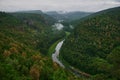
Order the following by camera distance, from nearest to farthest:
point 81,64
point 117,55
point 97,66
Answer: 1. point 117,55
2. point 97,66
3. point 81,64

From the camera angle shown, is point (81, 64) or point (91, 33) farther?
point (91, 33)

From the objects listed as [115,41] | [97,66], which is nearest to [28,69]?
[97,66]

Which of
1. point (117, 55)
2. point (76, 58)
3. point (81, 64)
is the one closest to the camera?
point (117, 55)

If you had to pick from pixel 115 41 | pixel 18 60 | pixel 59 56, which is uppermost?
pixel 18 60

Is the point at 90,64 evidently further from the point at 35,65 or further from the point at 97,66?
the point at 35,65

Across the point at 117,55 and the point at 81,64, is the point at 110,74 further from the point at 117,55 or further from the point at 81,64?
the point at 81,64

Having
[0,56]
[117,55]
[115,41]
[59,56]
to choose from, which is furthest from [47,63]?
[115,41]

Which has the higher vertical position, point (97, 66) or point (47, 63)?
point (47, 63)

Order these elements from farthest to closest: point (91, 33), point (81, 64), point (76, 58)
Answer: point (91, 33), point (76, 58), point (81, 64)

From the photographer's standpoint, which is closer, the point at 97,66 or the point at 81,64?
the point at 97,66
